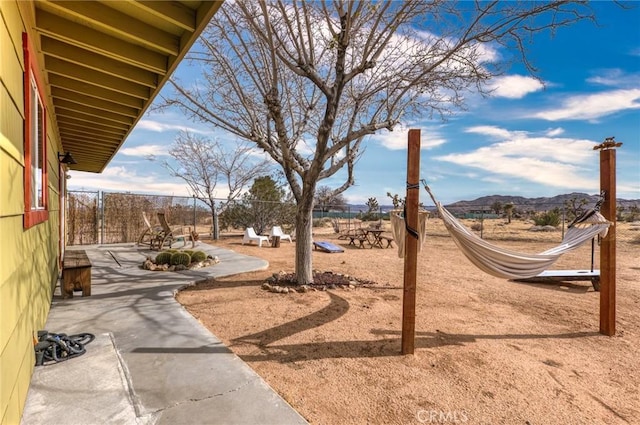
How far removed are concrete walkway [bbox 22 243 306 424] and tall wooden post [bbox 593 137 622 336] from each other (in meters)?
3.76

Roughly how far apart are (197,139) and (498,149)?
44.0 ft

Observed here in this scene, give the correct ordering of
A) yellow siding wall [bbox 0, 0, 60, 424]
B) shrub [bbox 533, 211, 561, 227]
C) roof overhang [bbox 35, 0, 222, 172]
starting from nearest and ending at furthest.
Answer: yellow siding wall [bbox 0, 0, 60, 424] < roof overhang [bbox 35, 0, 222, 172] < shrub [bbox 533, 211, 561, 227]

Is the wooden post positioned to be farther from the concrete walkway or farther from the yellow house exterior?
the yellow house exterior

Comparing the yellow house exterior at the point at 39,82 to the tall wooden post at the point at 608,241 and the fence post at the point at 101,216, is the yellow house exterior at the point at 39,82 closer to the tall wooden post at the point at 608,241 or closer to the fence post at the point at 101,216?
the tall wooden post at the point at 608,241

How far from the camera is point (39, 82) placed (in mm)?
2719

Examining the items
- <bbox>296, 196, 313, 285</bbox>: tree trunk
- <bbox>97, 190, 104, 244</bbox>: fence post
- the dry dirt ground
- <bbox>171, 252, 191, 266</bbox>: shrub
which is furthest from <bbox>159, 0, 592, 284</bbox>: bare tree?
<bbox>97, 190, 104, 244</bbox>: fence post

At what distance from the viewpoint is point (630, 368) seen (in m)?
2.84

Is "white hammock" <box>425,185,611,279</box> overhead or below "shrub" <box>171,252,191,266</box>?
overhead

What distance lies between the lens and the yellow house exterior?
152 cm

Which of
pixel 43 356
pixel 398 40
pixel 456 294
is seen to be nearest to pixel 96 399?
pixel 43 356

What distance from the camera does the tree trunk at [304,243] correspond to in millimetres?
5480

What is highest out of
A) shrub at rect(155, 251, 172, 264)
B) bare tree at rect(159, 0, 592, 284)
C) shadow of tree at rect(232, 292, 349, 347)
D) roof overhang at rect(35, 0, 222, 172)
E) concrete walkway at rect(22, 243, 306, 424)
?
bare tree at rect(159, 0, 592, 284)

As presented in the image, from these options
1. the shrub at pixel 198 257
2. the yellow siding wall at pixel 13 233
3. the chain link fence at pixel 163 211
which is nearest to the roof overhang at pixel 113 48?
the yellow siding wall at pixel 13 233

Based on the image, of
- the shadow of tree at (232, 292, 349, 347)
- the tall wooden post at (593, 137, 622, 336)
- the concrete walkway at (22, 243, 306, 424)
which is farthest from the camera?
the tall wooden post at (593, 137, 622, 336)
